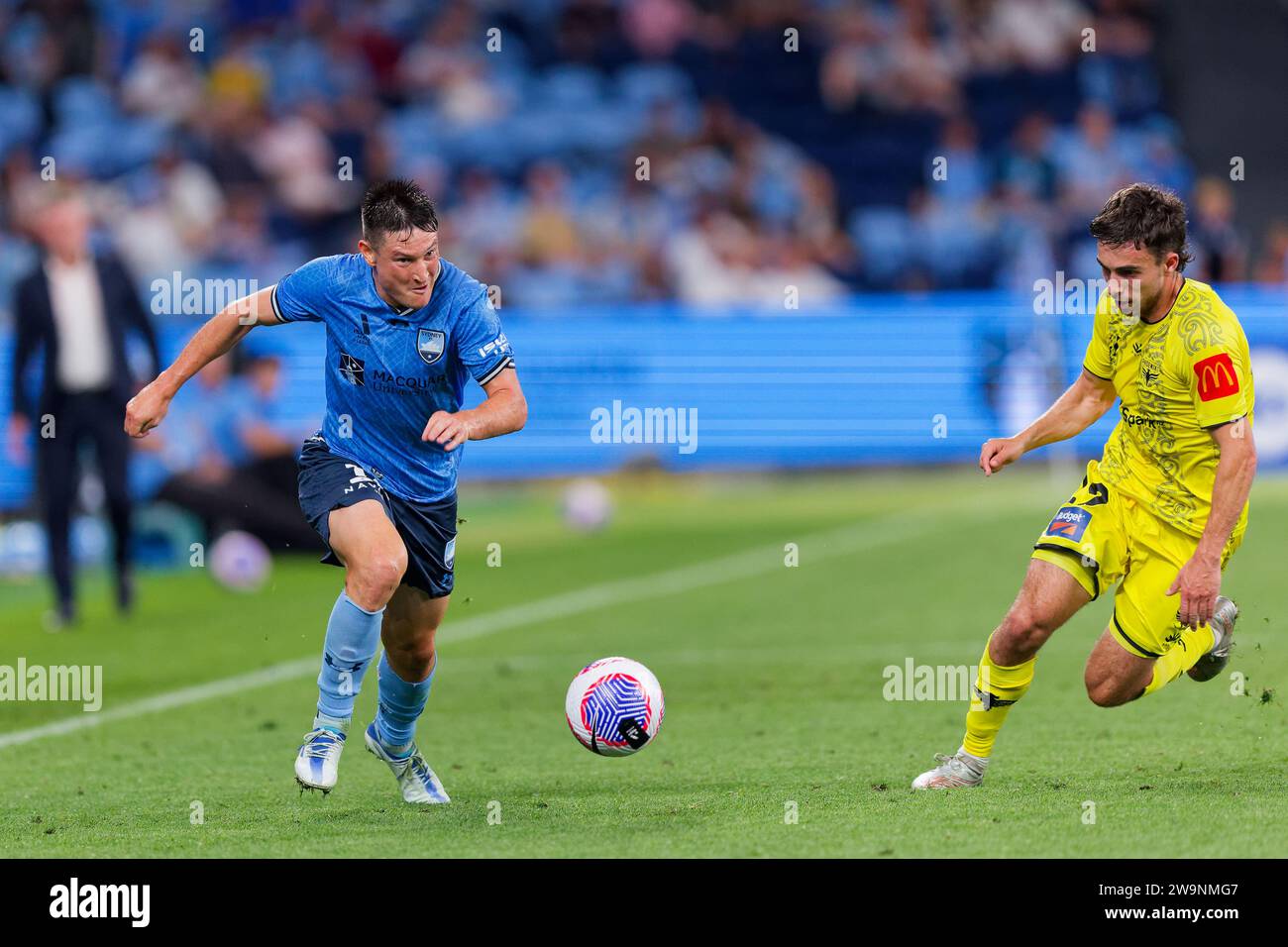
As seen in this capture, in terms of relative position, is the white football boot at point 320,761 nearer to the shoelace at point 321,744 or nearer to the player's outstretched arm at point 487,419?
the shoelace at point 321,744

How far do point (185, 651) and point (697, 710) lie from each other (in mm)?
3701

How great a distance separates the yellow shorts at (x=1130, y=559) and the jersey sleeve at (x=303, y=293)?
261 centimetres

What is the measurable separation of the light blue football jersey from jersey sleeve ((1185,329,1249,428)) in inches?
89.3

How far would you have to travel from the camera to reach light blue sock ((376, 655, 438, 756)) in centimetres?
690

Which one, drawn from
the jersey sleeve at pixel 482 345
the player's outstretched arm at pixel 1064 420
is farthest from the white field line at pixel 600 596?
the player's outstretched arm at pixel 1064 420

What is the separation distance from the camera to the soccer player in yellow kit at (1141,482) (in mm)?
6332

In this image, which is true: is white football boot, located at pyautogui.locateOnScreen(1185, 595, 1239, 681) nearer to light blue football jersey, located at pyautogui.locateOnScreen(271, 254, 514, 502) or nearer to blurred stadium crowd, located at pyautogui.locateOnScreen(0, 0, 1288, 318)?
light blue football jersey, located at pyautogui.locateOnScreen(271, 254, 514, 502)

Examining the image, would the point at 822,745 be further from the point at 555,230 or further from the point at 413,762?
the point at 555,230

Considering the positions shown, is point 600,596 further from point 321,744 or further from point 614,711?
point 321,744

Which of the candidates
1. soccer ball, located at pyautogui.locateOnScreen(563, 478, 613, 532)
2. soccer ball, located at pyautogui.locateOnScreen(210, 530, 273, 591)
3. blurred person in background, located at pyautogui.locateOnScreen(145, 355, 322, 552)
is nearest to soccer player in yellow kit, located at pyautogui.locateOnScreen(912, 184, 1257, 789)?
soccer ball, located at pyautogui.locateOnScreen(210, 530, 273, 591)
